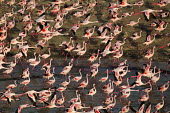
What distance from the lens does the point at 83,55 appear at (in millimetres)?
35250

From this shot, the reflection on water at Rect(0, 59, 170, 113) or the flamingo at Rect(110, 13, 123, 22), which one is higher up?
the flamingo at Rect(110, 13, 123, 22)

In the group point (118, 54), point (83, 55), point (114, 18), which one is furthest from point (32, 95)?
point (114, 18)

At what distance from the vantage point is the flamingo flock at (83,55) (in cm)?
2847

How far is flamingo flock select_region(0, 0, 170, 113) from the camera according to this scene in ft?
93.4

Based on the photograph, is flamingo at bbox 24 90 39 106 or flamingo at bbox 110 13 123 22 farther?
flamingo at bbox 110 13 123 22

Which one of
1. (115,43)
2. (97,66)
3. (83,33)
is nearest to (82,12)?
(83,33)

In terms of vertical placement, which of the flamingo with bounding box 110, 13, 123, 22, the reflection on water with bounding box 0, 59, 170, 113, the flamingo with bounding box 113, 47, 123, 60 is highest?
the flamingo with bounding box 110, 13, 123, 22

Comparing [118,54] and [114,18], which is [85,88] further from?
[114,18]

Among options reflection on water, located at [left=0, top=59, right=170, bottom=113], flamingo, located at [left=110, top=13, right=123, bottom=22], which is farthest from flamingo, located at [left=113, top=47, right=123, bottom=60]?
flamingo, located at [left=110, top=13, right=123, bottom=22]

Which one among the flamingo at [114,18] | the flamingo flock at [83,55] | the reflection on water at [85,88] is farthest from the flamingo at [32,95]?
the flamingo at [114,18]

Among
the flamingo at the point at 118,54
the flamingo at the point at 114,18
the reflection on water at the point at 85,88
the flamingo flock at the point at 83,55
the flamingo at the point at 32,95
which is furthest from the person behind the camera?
the flamingo at the point at 114,18

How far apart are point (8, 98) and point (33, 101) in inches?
44.3

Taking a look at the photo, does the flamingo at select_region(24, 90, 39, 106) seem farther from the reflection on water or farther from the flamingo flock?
the reflection on water

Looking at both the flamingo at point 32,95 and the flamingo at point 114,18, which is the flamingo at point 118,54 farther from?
the flamingo at point 32,95
